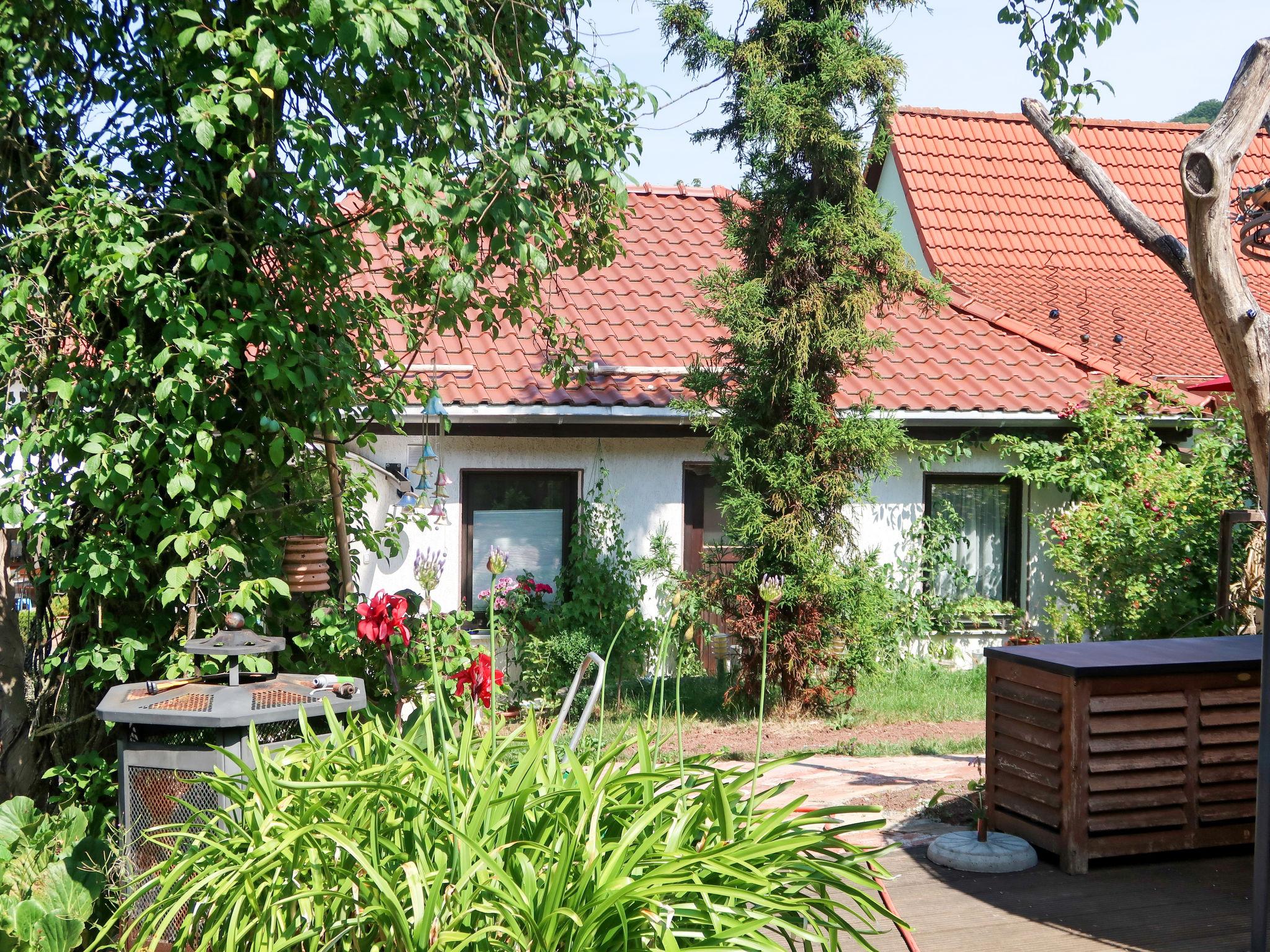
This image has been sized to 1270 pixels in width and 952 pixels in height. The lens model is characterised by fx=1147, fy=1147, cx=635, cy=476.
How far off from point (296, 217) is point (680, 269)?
8.02 m

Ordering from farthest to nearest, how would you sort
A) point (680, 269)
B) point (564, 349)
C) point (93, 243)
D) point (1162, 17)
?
1. point (680, 269)
2. point (1162, 17)
3. point (564, 349)
4. point (93, 243)

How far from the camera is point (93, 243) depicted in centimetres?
426

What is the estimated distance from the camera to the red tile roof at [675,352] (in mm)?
9797

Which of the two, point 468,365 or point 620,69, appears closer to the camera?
point 620,69

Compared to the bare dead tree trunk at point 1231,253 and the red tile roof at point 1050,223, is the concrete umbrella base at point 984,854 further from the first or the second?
the red tile roof at point 1050,223

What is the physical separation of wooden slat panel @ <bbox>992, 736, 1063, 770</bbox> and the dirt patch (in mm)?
2506

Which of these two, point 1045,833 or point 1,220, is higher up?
point 1,220

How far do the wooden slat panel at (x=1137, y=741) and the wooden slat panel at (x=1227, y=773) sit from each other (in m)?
0.19

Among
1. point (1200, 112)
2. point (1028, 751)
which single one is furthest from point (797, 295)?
point (1200, 112)

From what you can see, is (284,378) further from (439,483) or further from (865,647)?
(865,647)

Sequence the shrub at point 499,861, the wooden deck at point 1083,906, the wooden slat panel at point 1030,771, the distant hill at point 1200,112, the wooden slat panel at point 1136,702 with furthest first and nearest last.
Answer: the distant hill at point 1200,112 → the wooden slat panel at point 1030,771 → the wooden slat panel at point 1136,702 → the wooden deck at point 1083,906 → the shrub at point 499,861

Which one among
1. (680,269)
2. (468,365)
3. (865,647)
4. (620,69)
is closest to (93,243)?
(620,69)

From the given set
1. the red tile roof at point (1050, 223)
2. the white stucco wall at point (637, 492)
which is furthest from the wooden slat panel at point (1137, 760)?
the red tile roof at point (1050, 223)

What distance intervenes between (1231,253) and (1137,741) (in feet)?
6.86
